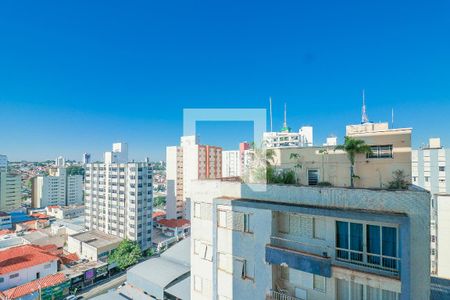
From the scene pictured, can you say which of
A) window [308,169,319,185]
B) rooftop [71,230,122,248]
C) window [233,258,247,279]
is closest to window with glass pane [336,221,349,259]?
window [233,258,247,279]

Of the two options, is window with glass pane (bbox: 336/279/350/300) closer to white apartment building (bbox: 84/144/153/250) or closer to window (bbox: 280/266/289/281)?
window (bbox: 280/266/289/281)

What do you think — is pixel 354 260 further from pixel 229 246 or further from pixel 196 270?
pixel 196 270

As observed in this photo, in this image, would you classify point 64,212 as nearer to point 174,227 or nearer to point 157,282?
point 174,227

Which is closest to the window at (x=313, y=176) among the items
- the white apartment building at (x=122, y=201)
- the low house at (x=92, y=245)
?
the low house at (x=92, y=245)

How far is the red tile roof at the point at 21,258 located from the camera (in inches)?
969

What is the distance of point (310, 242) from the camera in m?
6.06

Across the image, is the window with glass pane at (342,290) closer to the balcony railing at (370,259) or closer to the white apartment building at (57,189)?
the balcony railing at (370,259)

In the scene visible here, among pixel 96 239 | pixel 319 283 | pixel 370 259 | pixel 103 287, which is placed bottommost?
pixel 103 287

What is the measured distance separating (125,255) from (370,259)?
3242cm

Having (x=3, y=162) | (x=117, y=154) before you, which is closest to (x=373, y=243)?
(x=117, y=154)

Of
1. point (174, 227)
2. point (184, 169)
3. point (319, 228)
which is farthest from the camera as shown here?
point (184, 169)

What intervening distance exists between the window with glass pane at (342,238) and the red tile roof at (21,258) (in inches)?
1236

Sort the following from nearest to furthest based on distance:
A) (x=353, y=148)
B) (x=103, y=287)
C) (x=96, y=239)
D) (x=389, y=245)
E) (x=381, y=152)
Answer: (x=389, y=245) → (x=353, y=148) → (x=381, y=152) → (x=103, y=287) → (x=96, y=239)

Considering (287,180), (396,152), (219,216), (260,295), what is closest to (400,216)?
(287,180)
